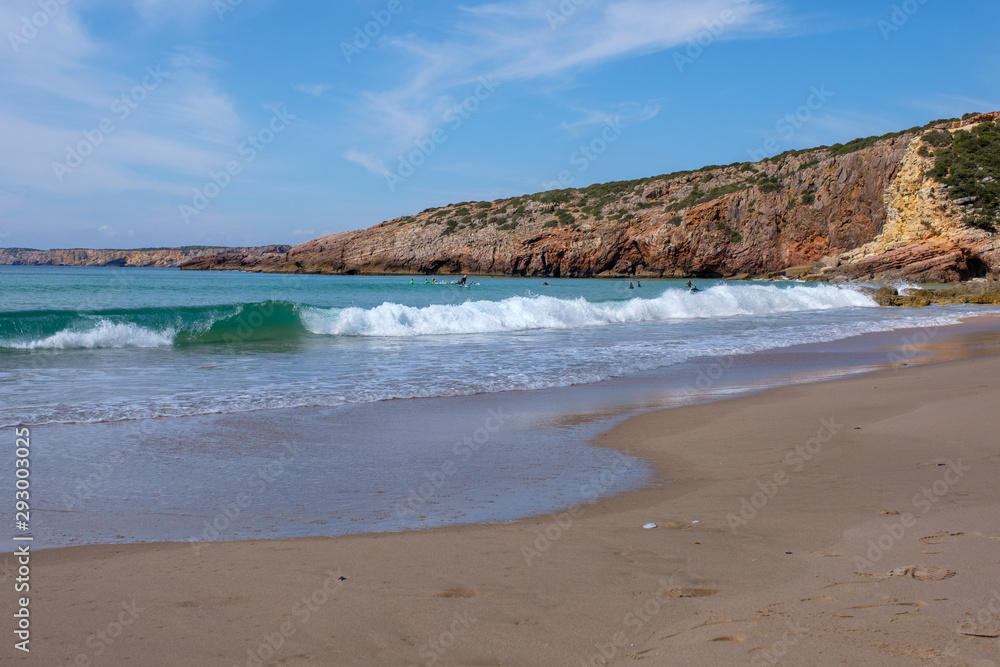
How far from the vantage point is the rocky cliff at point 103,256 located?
5581 inches

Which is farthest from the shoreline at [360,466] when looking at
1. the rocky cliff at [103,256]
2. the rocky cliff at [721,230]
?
the rocky cliff at [103,256]

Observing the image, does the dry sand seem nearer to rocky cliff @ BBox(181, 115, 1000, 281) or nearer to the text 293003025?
the text 293003025

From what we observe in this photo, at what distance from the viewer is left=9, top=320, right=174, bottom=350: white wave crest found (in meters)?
15.1

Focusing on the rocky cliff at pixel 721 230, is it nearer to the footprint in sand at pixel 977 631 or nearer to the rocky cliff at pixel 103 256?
the footprint in sand at pixel 977 631

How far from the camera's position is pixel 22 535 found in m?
3.89

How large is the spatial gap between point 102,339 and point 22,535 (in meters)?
13.4

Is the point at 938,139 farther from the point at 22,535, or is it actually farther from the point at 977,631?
the point at 22,535

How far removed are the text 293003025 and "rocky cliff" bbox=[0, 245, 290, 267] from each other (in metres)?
137

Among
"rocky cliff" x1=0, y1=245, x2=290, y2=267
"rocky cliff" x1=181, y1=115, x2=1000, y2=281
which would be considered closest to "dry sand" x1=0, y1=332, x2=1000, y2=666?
"rocky cliff" x1=181, y1=115, x2=1000, y2=281

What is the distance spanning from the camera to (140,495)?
471 centimetres

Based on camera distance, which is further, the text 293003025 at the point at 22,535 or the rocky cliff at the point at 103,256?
the rocky cliff at the point at 103,256

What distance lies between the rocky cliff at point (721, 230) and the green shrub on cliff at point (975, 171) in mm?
592

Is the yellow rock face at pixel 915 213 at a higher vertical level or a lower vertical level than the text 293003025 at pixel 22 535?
higher

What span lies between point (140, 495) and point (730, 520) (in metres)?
3.72
